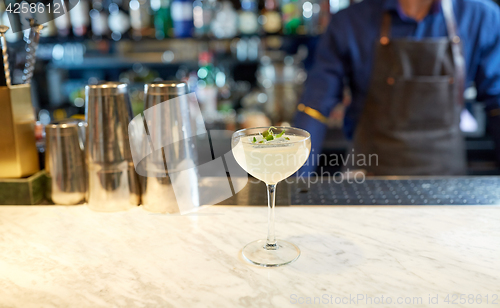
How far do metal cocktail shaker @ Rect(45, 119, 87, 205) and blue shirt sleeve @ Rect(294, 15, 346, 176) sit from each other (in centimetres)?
Result: 100

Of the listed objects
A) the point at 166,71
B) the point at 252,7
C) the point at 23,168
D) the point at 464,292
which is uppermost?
the point at 252,7

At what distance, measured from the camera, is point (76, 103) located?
11.4ft

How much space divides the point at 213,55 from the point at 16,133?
7.72 feet

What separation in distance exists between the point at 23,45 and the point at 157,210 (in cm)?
57

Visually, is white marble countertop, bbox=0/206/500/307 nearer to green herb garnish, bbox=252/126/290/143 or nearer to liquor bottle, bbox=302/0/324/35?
green herb garnish, bbox=252/126/290/143

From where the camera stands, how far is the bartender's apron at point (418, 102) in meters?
1.89

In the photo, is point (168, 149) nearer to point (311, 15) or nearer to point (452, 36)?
point (452, 36)

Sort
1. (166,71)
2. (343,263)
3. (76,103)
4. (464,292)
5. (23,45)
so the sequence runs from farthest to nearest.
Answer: (166,71), (76,103), (23,45), (343,263), (464,292)

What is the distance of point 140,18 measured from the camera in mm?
3000

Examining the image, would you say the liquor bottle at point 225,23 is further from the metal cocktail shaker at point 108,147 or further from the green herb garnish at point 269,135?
the green herb garnish at point 269,135

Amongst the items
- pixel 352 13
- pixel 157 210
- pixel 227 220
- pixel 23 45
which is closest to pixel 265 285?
pixel 227 220

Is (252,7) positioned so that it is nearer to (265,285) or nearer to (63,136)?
(63,136)

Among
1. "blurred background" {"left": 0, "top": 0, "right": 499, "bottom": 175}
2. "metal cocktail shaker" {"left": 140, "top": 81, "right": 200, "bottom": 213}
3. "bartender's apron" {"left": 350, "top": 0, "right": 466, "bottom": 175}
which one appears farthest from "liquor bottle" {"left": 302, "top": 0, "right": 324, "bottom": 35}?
"metal cocktail shaker" {"left": 140, "top": 81, "right": 200, "bottom": 213}

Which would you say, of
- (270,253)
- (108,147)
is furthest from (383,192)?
(108,147)
